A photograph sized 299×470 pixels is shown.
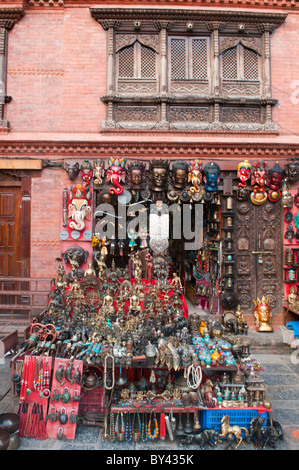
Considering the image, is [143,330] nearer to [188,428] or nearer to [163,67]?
[188,428]

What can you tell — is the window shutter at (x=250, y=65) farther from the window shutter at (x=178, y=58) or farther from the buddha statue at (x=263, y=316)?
the buddha statue at (x=263, y=316)

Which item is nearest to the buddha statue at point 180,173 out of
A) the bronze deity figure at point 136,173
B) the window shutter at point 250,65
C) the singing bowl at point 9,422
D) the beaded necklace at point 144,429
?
the bronze deity figure at point 136,173

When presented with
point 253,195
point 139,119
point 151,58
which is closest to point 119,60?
point 151,58

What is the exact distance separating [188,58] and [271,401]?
28.8 ft

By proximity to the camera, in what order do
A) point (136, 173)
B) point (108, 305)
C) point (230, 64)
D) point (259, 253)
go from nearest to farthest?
point (108, 305) < point (136, 173) < point (259, 253) < point (230, 64)

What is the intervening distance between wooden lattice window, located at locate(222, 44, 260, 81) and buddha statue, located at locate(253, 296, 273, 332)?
20.9ft

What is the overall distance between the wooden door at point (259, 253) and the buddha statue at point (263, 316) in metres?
0.27

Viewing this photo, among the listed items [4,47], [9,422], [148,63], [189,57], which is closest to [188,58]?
[189,57]

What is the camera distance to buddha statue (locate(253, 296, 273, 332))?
27.5 ft

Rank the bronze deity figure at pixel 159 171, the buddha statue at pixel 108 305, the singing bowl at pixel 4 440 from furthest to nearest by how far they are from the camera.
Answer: the bronze deity figure at pixel 159 171
the buddha statue at pixel 108 305
the singing bowl at pixel 4 440

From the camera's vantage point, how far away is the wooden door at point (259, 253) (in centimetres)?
877

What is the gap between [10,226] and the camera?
28.9 ft

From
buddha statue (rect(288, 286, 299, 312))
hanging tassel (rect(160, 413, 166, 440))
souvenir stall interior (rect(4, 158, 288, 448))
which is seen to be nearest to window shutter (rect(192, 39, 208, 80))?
souvenir stall interior (rect(4, 158, 288, 448))

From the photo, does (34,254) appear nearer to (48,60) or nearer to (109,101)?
(109,101)
